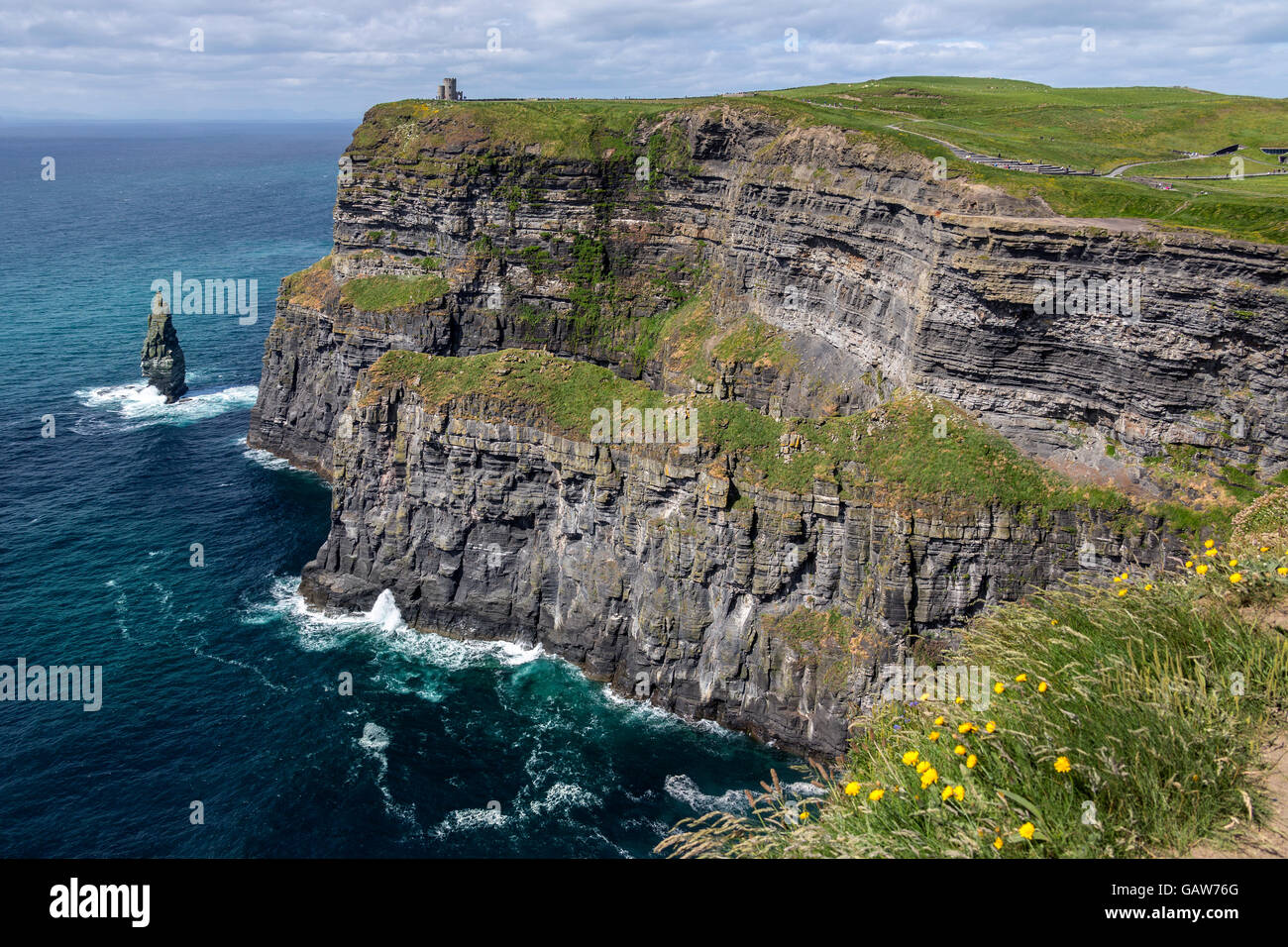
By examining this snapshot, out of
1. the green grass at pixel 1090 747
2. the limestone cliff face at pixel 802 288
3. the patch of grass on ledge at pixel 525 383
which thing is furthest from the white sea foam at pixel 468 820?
the limestone cliff face at pixel 802 288

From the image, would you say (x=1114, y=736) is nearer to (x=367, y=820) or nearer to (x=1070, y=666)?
(x=1070, y=666)

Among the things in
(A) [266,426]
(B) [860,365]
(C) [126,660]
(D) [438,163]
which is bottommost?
(C) [126,660]

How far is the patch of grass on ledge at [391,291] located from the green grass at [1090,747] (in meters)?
77.0

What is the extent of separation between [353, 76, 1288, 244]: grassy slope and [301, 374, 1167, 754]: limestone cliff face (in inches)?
846

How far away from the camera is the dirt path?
14203 millimetres

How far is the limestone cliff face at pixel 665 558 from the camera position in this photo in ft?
175

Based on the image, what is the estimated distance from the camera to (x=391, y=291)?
3529 inches

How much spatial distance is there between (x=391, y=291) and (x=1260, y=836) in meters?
87.5

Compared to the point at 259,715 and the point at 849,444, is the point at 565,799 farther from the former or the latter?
the point at 849,444

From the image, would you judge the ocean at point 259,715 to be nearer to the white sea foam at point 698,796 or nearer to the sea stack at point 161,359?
the white sea foam at point 698,796

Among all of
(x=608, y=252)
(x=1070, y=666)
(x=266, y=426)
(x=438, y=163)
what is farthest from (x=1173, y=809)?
(x=266, y=426)

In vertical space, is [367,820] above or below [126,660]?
below
